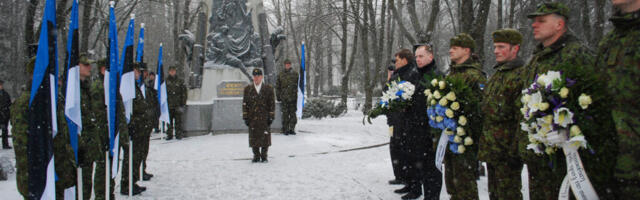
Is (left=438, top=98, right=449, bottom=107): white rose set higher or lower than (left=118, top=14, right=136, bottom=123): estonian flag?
lower

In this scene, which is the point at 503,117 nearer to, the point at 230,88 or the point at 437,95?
the point at 437,95

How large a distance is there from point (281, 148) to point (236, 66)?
3918 mm

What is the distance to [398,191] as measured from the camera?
17.4 ft

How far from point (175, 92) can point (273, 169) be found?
4.87 meters

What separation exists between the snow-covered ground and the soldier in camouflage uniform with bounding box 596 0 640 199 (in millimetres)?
3259

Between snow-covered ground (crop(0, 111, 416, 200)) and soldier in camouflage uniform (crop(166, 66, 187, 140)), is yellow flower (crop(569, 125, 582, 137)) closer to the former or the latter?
snow-covered ground (crop(0, 111, 416, 200))

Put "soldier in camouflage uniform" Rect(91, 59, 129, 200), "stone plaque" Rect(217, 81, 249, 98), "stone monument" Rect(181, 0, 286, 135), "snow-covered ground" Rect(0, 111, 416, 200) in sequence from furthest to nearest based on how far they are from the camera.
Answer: "stone plaque" Rect(217, 81, 249, 98) → "stone monument" Rect(181, 0, 286, 135) → "snow-covered ground" Rect(0, 111, 416, 200) → "soldier in camouflage uniform" Rect(91, 59, 129, 200)

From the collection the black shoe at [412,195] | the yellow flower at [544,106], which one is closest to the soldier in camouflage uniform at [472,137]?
the black shoe at [412,195]

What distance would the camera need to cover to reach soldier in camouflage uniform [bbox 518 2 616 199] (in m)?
2.26

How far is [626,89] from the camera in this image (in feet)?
7.13

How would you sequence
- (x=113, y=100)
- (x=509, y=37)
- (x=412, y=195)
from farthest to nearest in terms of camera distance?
1. (x=412, y=195)
2. (x=113, y=100)
3. (x=509, y=37)

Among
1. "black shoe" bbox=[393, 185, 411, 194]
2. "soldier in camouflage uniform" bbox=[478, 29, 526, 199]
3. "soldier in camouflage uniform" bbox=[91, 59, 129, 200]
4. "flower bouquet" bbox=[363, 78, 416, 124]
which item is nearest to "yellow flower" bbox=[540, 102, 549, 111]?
"soldier in camouflage uniform" bbox=[478, 29, 526, 199]

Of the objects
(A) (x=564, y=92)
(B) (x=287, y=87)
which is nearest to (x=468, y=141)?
(A) (x=564, y=92)

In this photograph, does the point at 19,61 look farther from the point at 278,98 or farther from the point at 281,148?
the point at 281,148
